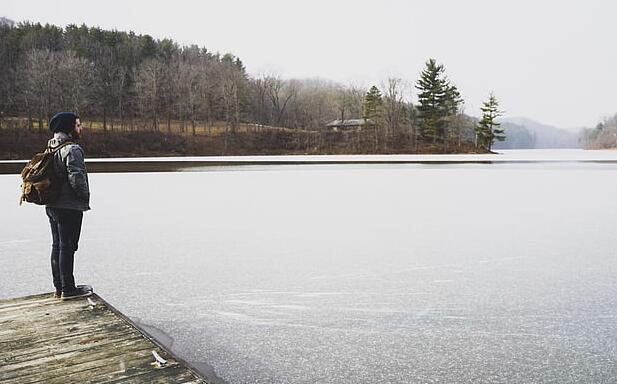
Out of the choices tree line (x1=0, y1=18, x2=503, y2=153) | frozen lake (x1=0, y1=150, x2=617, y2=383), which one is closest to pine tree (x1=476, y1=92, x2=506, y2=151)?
tree line (x1=0, y1=18, x2=503, y2=153)

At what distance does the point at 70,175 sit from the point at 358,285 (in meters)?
3.17

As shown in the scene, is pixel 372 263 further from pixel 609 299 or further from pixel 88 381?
pixel 88 381

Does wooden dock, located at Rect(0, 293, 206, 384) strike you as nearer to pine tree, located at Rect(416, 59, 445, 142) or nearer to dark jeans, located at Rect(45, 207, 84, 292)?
dark jeans, located at Rect(45, 207, 84, 292)

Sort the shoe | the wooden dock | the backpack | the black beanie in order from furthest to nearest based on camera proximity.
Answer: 1. the shoe
2. the black beanie
3. the backpack
4. the wooden dock

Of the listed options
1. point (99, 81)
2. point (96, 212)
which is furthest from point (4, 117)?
point (96, 212)

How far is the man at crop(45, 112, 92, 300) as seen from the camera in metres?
4.12

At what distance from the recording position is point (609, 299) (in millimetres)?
5012

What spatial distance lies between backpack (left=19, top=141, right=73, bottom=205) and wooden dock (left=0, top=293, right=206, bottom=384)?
0.94 m

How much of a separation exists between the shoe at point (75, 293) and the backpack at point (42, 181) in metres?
0.89

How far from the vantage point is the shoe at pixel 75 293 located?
14.7ft

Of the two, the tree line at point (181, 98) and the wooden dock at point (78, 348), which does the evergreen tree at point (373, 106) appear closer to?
the tree line at point (181, 98)

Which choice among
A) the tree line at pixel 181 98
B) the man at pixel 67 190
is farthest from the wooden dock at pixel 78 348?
the tree line at pixel 181 98

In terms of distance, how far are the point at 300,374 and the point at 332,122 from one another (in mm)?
76647

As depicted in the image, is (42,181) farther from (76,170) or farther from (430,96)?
(430,96)
